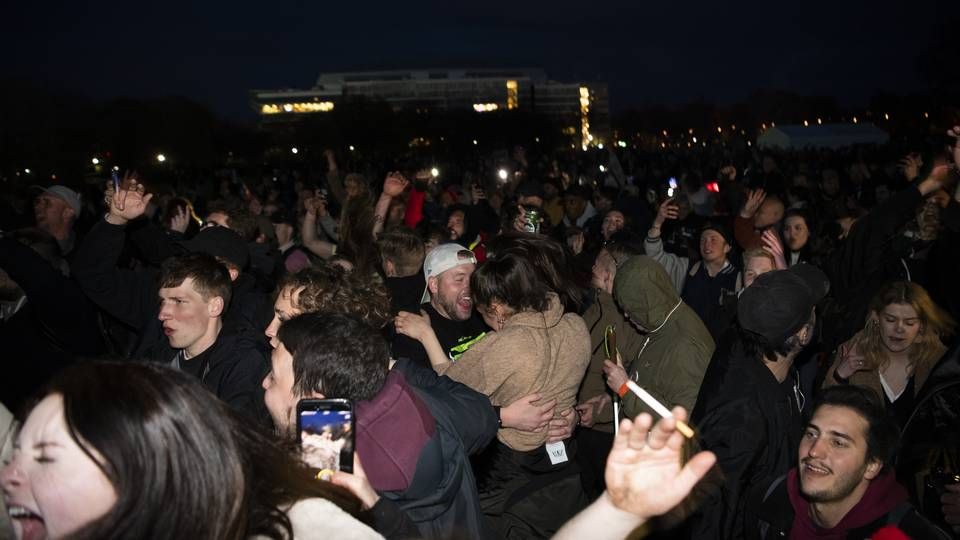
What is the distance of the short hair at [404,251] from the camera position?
5.20m

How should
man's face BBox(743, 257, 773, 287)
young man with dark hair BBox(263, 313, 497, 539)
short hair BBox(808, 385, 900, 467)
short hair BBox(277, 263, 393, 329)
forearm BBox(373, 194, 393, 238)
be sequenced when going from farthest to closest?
1. forearm BBox(373, 194, 393, 238)
2. man's face BBox(743, 257, 773, 287)
3. short hair BBox(277, 263, 393, 329)
4. short hair BBox(808, 385, 900, 467)
5. young man with dark hair BBox(263, 313, 497, 539)

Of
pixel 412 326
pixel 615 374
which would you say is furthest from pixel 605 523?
pixel 412 326

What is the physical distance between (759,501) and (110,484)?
233cm

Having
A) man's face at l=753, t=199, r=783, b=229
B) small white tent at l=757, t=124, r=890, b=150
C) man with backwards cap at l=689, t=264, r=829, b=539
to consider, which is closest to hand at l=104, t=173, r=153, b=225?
man with backwards cap at l=689, t=264, r=829, b=539

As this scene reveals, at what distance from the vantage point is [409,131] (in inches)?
2741

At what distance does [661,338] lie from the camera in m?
4.12

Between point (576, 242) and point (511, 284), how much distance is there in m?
3.89

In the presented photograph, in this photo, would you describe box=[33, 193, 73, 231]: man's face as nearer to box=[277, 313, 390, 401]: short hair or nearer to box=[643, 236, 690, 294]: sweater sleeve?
box=[643, 236, 690, 294]: sweater sleeve

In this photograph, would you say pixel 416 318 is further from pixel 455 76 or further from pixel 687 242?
pixel 455 76

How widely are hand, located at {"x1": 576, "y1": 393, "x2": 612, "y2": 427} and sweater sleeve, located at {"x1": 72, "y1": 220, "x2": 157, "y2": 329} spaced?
2687mm

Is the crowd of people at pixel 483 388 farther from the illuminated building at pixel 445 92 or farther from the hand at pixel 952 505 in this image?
the illuminated building at pixel 445 92

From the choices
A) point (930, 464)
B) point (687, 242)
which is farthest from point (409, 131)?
point (930, 464)

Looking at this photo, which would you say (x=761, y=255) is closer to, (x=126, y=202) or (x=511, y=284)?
(x=511, y=284)

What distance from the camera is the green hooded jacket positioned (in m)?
3.92
